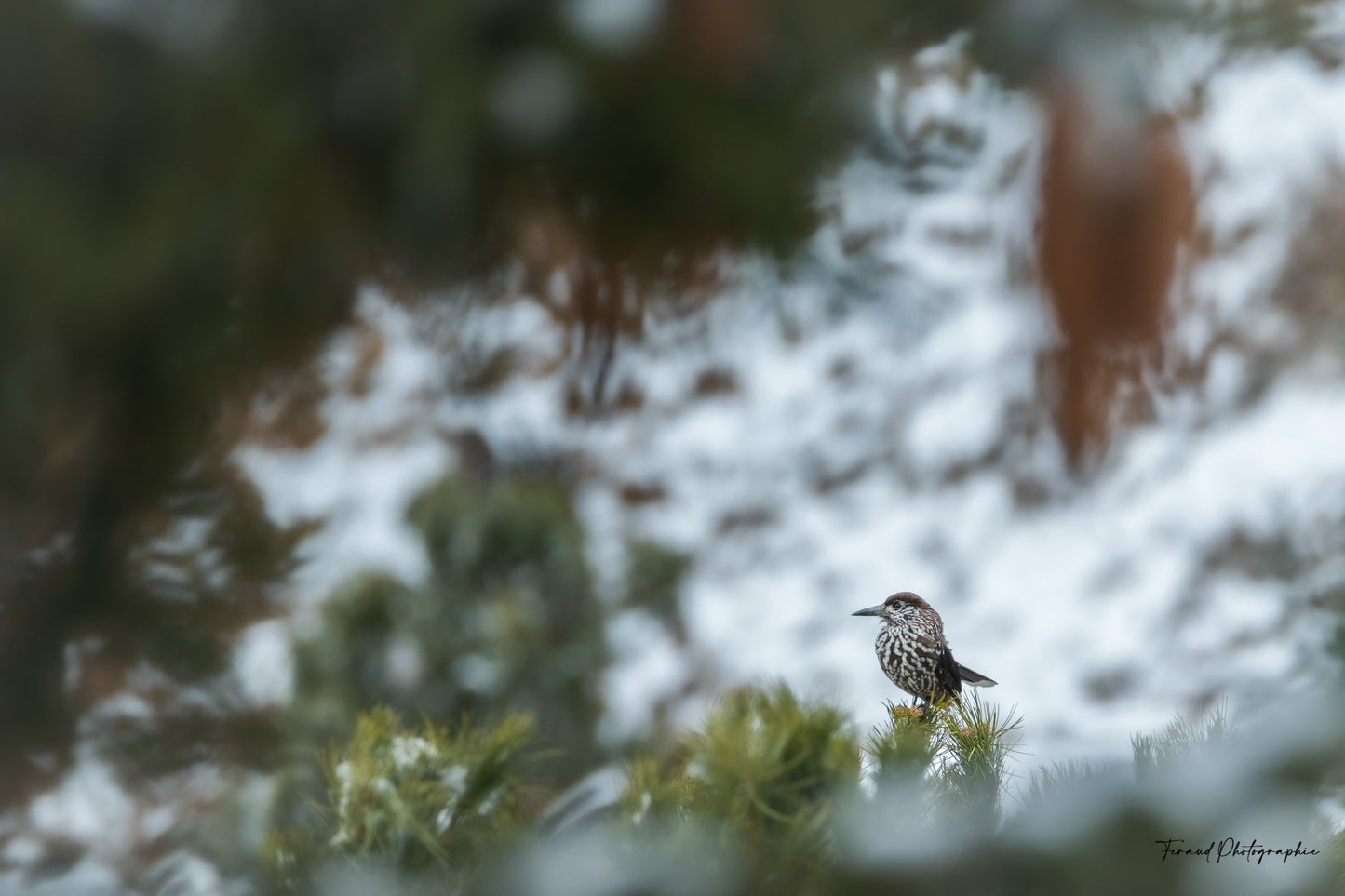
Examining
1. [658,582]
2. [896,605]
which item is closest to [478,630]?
[658,582]

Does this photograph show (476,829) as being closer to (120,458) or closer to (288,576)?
(120,458)

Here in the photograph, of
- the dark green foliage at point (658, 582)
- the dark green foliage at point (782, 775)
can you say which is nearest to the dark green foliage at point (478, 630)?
the dark green foliage at point (658, 582)

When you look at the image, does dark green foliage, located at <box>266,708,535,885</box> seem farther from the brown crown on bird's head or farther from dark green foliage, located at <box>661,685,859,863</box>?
the brown crown on bird's head

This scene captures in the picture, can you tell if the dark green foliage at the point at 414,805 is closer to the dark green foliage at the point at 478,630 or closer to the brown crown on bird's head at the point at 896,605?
the brown crown on bird's head at the point at 896,605

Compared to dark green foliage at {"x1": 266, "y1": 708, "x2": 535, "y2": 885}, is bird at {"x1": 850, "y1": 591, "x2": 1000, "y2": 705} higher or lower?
higher
